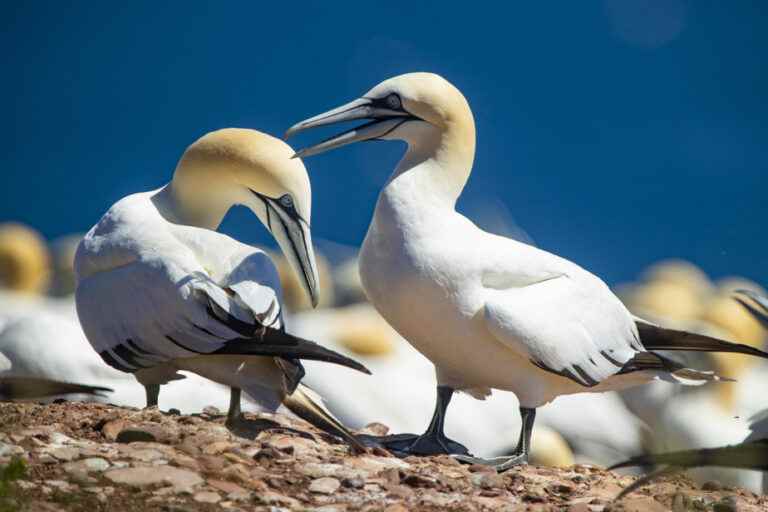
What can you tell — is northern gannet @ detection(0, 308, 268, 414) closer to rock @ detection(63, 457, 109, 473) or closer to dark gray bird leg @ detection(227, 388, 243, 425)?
dark gray bird leg @ detection(227, 388, 243, 425)

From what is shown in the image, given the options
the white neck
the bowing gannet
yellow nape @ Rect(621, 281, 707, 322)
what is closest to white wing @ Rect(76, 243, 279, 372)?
the bowing gannet

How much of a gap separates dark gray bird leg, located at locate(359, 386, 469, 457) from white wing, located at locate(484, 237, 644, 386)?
0.53 meters

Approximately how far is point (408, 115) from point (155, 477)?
234 centimetres

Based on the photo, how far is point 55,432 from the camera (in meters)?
4.65

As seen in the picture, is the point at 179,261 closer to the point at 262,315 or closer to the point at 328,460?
the point at 262,315

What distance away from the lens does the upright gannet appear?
5.36 m

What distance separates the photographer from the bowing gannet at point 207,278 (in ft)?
16.5

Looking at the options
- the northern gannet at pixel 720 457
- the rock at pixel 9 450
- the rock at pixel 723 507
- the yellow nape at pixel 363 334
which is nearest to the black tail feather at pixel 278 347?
the rock at pixel 9 450

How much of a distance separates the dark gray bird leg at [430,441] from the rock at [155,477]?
1.50 m

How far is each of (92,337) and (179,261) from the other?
570 millimetres

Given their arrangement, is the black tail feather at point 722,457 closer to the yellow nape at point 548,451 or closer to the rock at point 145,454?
the rock at point 145,454

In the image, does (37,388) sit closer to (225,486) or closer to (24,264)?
(225,486)

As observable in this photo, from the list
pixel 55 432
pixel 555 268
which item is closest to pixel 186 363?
pixel 55 432

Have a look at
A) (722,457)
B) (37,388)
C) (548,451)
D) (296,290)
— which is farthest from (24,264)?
(722,457)
